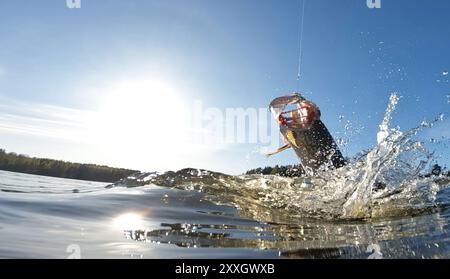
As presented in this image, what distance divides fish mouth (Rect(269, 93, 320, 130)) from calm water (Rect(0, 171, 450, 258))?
250 centimetres

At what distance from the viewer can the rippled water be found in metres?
3.12

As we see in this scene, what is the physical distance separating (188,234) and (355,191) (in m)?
4.29

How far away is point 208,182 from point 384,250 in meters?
6.77

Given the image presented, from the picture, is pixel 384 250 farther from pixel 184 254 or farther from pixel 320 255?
pixel 184 254

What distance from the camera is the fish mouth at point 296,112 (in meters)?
7.88

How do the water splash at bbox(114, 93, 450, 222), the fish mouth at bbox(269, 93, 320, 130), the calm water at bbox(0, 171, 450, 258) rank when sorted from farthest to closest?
the fish mouth at bbox(269, 93, 320, 130) → the water splash at bbox(114, 93, 450, 222) → the calm water at bbox(0, 171, 450, 258)

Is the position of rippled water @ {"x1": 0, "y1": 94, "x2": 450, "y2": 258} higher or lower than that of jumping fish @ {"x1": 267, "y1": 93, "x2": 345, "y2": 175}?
lower

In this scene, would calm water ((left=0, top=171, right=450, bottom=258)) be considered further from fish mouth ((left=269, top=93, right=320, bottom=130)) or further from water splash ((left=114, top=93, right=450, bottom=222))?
fish mouth ((left=269, top=93, right=320, bottom=130))

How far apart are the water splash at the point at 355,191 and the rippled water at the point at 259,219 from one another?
0.02 m

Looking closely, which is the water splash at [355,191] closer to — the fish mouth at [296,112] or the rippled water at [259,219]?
the rippled water at [259,219]

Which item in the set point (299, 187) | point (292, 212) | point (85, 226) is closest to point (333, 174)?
point (299, 187)

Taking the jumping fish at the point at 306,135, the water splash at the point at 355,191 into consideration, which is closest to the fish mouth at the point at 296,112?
the jumping fish at the point at 306,135

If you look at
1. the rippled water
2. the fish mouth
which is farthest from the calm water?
the fish mouth
